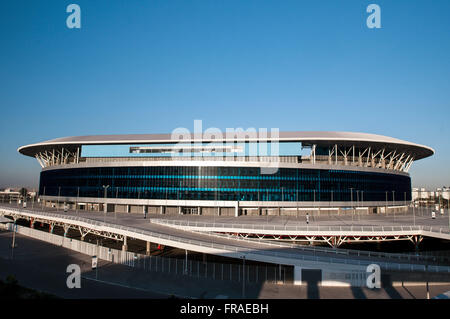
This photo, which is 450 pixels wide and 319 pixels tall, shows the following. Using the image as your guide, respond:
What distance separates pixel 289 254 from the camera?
30094 millimetres

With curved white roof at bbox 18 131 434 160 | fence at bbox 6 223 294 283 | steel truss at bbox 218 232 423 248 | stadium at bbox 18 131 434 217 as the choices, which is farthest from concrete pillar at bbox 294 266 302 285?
curved white roof at bbox 18 131 434 160

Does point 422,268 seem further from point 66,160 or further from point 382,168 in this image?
point 66,160

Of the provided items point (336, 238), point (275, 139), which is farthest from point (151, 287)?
point (275, 139)

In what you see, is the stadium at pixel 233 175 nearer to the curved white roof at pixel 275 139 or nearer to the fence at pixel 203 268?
the curved white roof at pixel 275 139

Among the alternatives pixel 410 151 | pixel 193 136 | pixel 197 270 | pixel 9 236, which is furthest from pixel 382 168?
pixel 9 236

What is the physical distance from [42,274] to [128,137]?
175ft

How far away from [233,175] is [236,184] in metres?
2.37

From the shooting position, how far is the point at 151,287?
29172 mm

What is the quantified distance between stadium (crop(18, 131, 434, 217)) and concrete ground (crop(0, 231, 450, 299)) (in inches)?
1444

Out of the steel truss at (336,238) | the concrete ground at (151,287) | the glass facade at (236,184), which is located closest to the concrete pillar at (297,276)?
the concrete ground at (151,287)

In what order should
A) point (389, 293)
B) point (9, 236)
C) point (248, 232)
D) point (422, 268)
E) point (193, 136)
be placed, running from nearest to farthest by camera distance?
point (389, 293)
point (422, 268)
point (248, 232)
point (9, 236)
point (193, 136)

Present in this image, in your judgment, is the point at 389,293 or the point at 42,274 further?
the point at 42,274

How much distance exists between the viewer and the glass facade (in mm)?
71562

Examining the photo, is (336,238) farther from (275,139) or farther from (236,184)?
(275,139)
